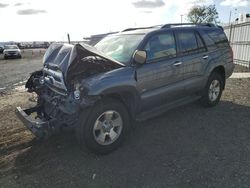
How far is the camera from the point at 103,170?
146 inches

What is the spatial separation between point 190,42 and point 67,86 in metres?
2.91

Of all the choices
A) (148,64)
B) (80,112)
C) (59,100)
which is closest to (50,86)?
(59,100)

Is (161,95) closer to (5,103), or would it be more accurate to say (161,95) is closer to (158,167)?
(158,167)

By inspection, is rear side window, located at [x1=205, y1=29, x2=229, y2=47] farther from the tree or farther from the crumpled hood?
the tree

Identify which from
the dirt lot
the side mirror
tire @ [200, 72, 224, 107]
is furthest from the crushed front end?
tire @ [200, 72, 224, 107]

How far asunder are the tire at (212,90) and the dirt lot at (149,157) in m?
0.54

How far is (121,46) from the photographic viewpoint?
188 inches

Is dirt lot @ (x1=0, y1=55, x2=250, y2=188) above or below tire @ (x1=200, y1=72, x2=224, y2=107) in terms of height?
below

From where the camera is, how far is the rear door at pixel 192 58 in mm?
5160

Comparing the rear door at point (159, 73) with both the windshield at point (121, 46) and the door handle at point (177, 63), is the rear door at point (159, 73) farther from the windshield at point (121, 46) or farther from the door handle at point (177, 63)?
the windshield at point (121, 46)

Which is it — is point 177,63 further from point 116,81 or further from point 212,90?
point 212,90

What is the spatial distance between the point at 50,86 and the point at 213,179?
119 inches

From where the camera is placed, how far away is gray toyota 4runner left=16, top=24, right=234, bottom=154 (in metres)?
3.80

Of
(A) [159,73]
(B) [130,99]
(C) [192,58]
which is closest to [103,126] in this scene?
(B) [130,99]
